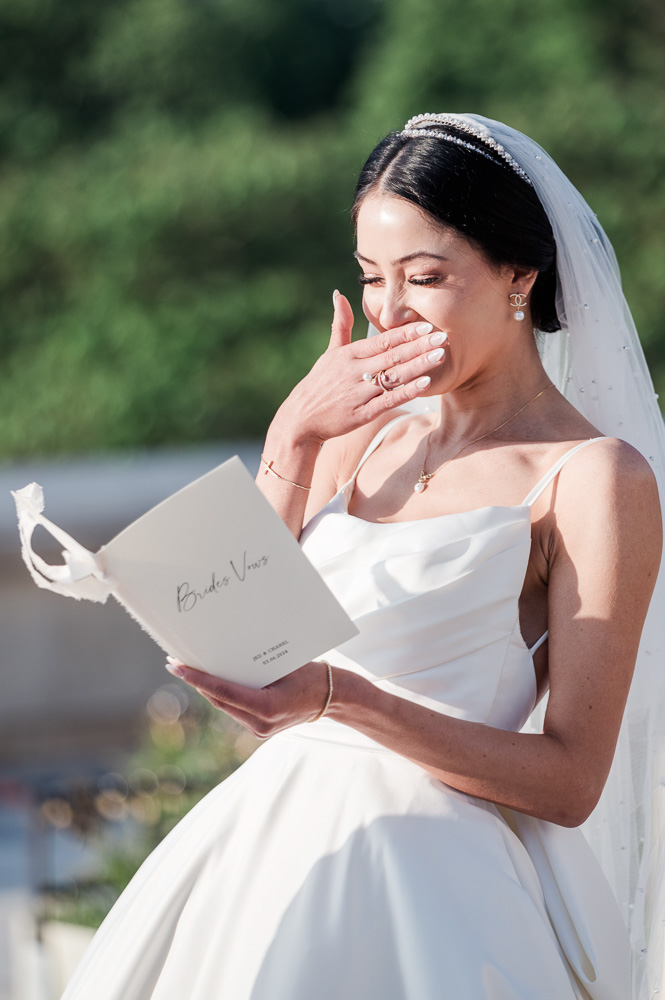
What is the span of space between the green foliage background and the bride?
11800mm

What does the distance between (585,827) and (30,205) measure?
15.1m

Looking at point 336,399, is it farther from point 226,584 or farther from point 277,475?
point 226,584

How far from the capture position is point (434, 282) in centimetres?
194

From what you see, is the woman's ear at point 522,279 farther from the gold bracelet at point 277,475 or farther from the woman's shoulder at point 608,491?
the gold bracelet at point 277,475

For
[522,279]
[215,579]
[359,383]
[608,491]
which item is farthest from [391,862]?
[522,279]

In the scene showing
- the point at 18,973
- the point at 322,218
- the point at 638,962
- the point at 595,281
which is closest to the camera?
the point at 638,962

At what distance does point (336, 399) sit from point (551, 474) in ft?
1.22

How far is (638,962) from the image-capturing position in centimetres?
201

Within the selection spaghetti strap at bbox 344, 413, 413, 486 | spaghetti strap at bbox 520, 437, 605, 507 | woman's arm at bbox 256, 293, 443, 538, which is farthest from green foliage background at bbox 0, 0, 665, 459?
spaghetti strap at bbox 520, 437, 605, 507

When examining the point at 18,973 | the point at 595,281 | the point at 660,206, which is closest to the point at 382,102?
the point at 660,206

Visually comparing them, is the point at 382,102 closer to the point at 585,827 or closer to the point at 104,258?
the point at 104,258

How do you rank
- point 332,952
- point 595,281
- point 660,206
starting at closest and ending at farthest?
point 332,952, point 595,281, point 660,206

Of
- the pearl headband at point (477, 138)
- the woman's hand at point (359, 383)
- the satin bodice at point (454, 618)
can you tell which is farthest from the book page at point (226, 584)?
Answer: the pearl headband at point (477, 138)

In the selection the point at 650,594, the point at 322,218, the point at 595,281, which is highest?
the point at 322,218
